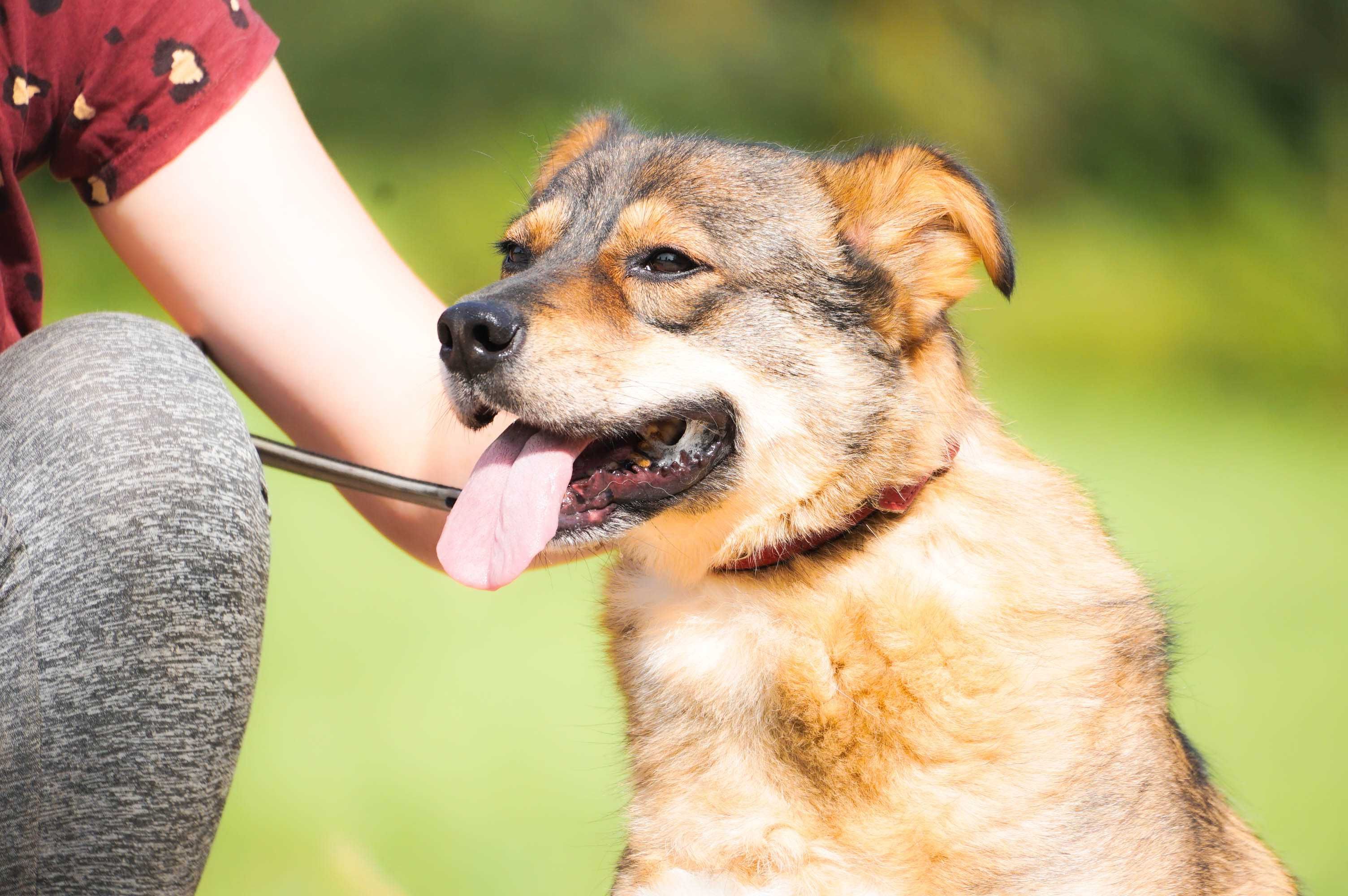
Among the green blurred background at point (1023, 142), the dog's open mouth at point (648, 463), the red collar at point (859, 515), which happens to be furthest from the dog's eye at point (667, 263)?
the green blurred background at point (1023, 142)

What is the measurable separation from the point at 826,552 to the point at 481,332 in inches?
20.4

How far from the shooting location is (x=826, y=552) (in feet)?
5.09

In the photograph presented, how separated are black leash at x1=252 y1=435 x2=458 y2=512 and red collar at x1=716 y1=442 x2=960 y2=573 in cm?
42

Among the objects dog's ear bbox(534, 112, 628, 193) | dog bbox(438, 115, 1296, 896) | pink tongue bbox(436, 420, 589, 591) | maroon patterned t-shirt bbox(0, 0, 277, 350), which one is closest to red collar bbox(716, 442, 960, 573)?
dog bbox(438, 115, 1296, 896)

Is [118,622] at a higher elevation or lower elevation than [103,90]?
lower

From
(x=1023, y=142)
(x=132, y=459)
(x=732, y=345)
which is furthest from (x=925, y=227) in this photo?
(x=1023, y=142)

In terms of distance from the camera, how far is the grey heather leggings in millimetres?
1185

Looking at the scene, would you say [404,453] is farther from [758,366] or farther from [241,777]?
[241,777]

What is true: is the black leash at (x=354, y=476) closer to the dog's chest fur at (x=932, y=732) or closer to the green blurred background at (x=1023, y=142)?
the dog's chest fur at (x=932, y=732)

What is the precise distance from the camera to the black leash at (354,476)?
1602 millimetres

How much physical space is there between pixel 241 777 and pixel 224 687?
1.62m

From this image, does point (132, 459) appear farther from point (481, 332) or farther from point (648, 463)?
point (648, 463)

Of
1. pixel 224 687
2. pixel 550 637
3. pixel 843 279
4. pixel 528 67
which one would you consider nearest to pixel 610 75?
pixel 528 67

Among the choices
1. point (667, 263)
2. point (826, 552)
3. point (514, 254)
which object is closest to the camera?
point (826, 552)
